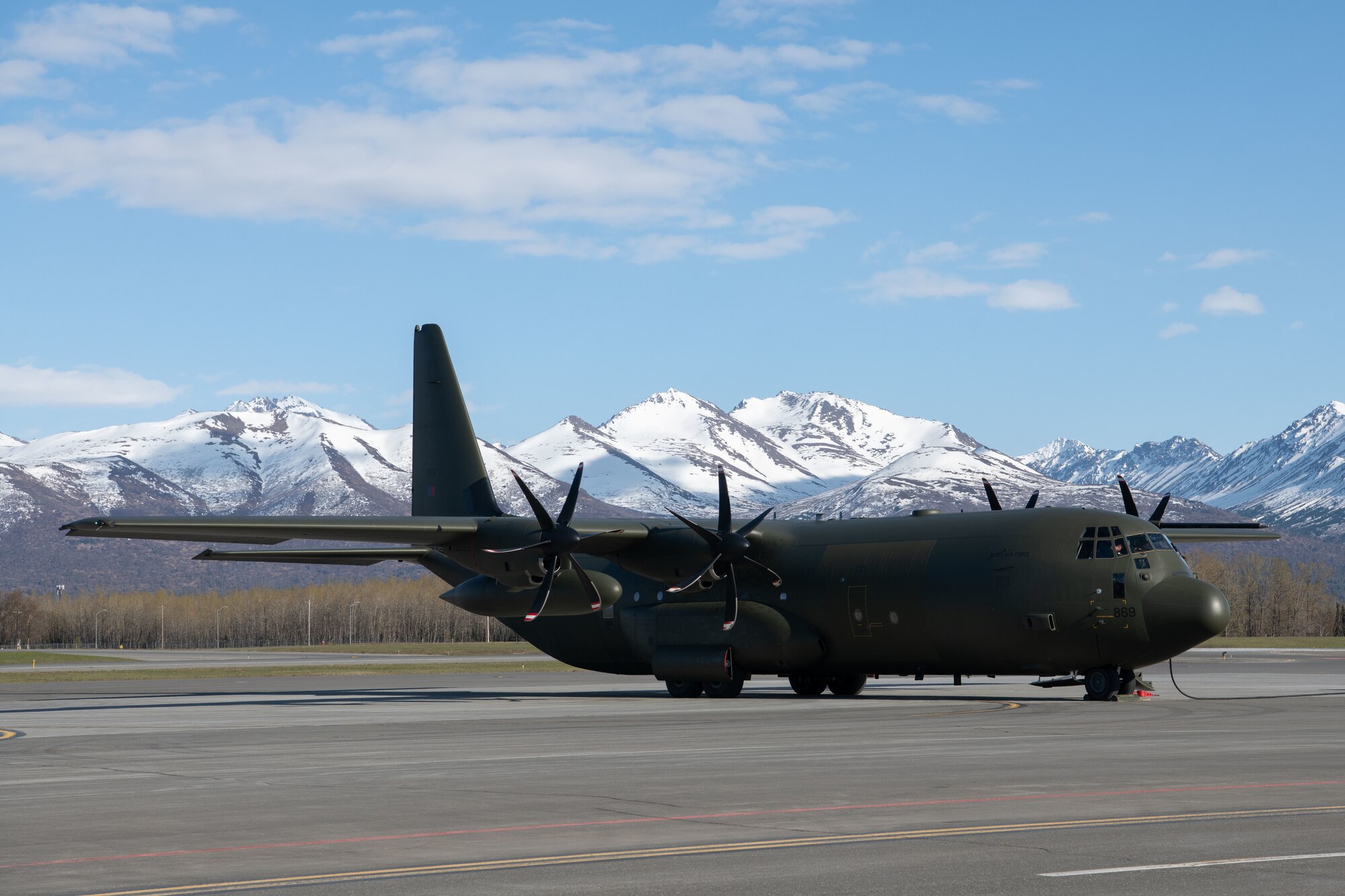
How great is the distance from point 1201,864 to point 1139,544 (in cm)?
2184

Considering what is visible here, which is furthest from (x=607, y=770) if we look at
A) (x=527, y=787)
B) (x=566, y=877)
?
(x=566, y=877)

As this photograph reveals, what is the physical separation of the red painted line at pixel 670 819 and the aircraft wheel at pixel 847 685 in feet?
72.4

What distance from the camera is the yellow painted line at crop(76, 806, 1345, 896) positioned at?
33.7 feet

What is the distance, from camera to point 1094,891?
381 inches

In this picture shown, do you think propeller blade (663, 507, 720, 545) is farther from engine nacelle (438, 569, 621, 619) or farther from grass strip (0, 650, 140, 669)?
grass strip (0, 650, 140, 669)

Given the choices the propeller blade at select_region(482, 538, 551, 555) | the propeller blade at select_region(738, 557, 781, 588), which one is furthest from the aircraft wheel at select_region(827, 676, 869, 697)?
the propeller blade at select_region(482, 538, 551, 555)

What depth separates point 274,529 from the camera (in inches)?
1340

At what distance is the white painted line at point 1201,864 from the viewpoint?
10.3 meters

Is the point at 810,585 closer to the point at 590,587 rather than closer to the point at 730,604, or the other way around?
the point at 730,604

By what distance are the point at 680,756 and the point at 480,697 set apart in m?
19.8

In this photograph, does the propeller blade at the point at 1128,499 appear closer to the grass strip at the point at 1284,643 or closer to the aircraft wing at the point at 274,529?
the aircraft wing at the point at 274,529

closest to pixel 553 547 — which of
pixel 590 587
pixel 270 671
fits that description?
pixel 590 587

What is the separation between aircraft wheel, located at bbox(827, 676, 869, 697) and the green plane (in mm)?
47

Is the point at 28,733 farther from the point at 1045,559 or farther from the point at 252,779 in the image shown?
the point at 1045,559
